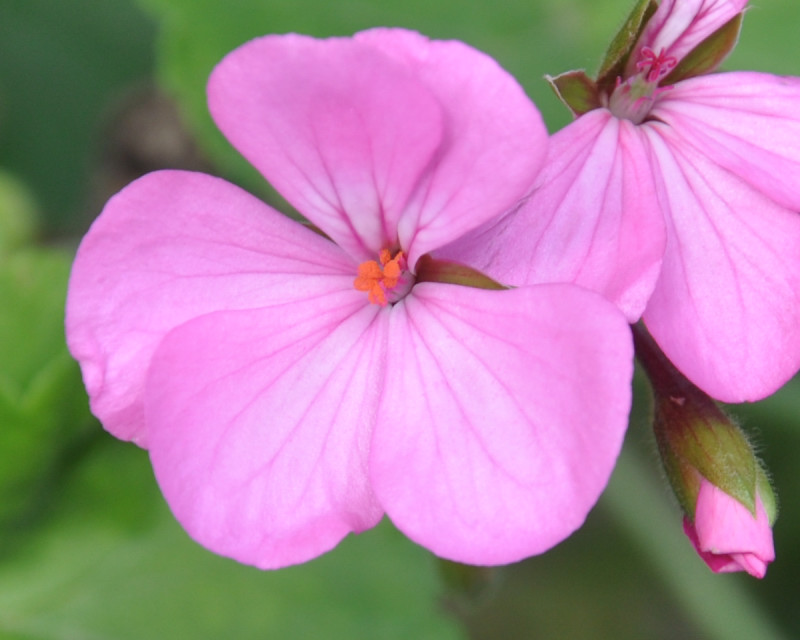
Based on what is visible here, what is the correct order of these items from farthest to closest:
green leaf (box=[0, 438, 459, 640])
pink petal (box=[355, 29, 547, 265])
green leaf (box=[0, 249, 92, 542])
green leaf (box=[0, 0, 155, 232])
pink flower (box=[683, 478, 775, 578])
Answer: green leaf (box=[0, 0, 155, 232]) → green leaf (box=[0, 438, 459, 640]) → green leaf (box=[0, 249, 92, 542]) → pink flower (box=[683, 478, 775, 578]) → pink petal (box=[355, 29, 547, 265])

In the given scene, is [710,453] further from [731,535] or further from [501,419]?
[501,419]

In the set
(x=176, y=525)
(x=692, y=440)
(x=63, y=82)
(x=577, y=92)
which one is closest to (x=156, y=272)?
(x=577, y=92)

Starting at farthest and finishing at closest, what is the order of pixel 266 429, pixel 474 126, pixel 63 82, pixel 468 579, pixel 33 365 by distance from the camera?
pixel 63 82 < pixel 33 365 < pixel 468 579 < pixel 266 429 < pixel 474 126

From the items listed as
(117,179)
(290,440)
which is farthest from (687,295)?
(117,179)

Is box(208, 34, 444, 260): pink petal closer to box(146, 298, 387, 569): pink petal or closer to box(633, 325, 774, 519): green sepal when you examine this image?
box(146, 298, 387, 569): pink petal

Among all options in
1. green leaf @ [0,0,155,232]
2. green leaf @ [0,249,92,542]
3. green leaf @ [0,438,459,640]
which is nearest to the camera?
green leaf @ [0,249,92,542]

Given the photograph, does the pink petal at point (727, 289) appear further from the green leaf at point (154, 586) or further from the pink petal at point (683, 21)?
the green leaf at point (154, 586)

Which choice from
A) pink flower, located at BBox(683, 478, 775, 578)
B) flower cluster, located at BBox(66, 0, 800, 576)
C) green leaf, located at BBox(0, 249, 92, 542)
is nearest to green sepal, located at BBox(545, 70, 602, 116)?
flower cluster, located at BBox(66, 0, 800, 576)
